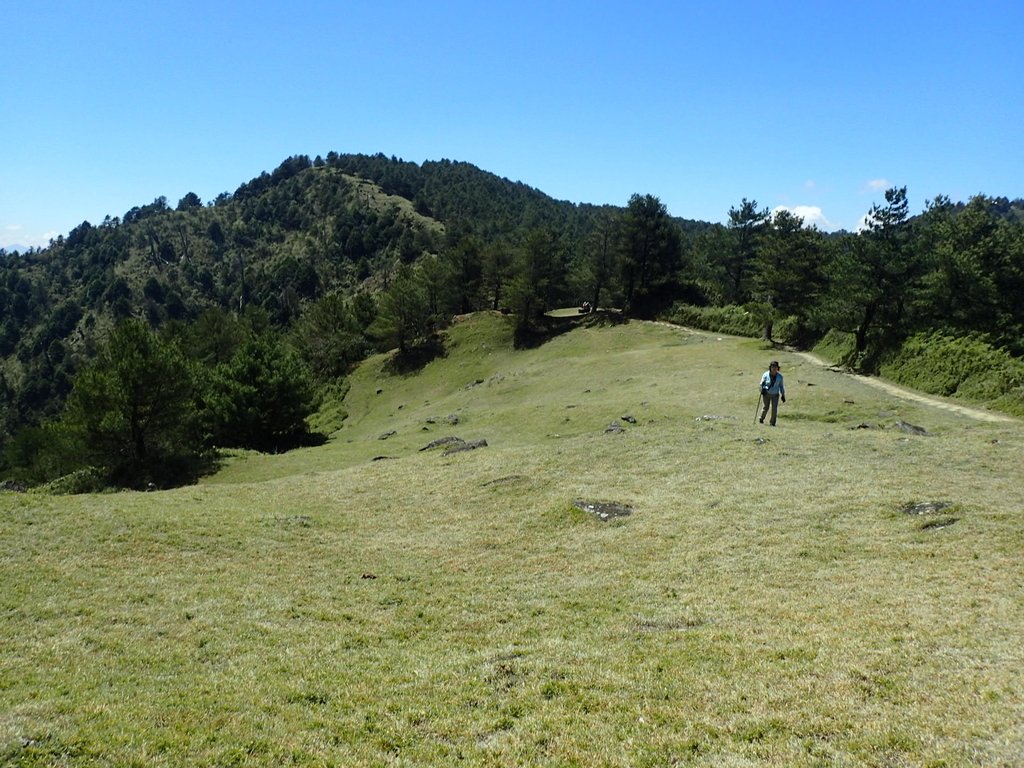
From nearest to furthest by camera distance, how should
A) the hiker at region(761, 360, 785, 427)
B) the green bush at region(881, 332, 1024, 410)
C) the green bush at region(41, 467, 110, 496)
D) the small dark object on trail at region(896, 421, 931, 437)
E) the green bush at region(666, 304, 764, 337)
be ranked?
1. the small dark object on trail at region(896, 421, 931, 437)
2. the hiker at region(761, 360, 785, 427)
3. the green bush at region(881, 332, 1024, 410)
4. the green bush at region(41, 467, 110, 496)
5. the green bush at region(666, 304, 764, 337)

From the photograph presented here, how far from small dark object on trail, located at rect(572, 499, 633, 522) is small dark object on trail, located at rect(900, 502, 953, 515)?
28.6ft

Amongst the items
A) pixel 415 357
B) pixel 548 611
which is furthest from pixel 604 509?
pixel 415 357

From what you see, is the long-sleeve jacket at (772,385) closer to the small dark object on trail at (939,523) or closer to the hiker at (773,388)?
the hiker at (773,388)

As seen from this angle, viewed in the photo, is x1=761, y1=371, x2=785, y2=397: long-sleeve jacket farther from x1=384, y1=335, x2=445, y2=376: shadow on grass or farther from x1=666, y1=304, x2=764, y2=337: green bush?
x1=384, y1=335, x2=445, y2=376: shadow on grass

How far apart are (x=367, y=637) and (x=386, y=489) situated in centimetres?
1517

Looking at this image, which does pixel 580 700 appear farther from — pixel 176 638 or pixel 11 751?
pixel 176 638

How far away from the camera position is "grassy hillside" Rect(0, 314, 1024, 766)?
29.5ft

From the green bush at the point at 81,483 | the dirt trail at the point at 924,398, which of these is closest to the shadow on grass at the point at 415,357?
the green bush at the point at 81,483

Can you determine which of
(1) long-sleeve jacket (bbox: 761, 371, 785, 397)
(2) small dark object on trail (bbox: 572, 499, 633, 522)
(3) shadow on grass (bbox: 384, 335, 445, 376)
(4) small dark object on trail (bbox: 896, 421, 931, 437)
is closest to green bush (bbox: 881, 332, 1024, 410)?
(4) small dark object on trail (bbox: 896, 421, 931, 437)

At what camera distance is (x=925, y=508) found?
19.3 m

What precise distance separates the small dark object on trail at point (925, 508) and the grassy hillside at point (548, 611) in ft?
0.69

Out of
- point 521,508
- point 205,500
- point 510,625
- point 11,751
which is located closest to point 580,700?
point 510,625

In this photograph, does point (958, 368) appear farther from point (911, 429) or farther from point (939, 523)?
point (939, 523)

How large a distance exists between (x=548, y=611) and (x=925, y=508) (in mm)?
12890
